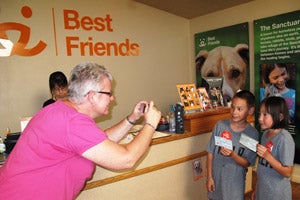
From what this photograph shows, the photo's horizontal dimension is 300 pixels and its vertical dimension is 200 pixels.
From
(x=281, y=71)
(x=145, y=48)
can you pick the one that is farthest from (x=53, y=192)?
(x=145, y=48)

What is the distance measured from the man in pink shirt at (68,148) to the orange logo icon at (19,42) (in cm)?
267

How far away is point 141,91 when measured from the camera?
4562 millimetres

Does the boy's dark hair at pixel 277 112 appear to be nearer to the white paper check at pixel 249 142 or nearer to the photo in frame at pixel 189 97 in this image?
the white paper check at pixel 249 142

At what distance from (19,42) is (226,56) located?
3.26m

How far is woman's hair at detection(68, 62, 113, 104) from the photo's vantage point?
1.16 metres

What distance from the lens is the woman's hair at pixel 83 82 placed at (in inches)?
45.8

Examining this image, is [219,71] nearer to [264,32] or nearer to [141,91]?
[264,32]

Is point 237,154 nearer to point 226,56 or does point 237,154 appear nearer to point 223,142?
point 223,142

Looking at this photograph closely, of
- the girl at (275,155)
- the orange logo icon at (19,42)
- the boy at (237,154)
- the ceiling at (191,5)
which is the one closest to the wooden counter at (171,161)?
the boy at (237,154)

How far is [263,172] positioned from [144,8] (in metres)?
3.73

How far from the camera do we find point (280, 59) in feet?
11.4

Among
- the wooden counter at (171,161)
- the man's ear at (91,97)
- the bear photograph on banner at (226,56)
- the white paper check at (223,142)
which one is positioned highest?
the bear photograph on banner at (226,56)

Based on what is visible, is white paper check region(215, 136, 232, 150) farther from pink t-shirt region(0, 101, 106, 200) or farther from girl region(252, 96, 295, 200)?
pink t-shirt region(0, 101, 106, 200)

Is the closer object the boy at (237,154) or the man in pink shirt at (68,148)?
the man in pink shirt at (68,148)
